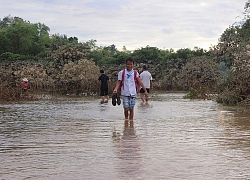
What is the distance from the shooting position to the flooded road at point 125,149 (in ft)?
16.6

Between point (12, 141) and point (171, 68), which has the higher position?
point (171, 68)

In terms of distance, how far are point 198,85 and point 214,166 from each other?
1847 cm

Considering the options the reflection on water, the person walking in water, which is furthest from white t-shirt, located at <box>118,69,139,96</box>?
the reflection on water

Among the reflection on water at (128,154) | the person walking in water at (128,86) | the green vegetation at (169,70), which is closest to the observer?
the reflection on water at (128,154)

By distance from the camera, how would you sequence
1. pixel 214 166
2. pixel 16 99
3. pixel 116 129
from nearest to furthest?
pixel 214 166 < pixel 116 129 < pixel 16 99

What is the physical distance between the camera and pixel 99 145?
6.99m

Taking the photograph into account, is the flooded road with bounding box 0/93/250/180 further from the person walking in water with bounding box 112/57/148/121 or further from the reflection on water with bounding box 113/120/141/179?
the person walking in water with bounding box 112/57/148/121

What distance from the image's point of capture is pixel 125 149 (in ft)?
21.7

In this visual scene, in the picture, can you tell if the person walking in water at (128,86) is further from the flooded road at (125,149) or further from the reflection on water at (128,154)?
the reflection on water at (128,154)

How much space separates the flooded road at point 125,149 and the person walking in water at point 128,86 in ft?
1.30

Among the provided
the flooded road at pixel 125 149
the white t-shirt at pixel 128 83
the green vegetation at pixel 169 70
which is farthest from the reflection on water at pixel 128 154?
the green vegetation at pixel 169 70

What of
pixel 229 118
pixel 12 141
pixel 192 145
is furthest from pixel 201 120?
pixel 12 141

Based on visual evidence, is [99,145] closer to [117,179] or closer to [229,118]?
[117,179]

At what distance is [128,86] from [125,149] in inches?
169
